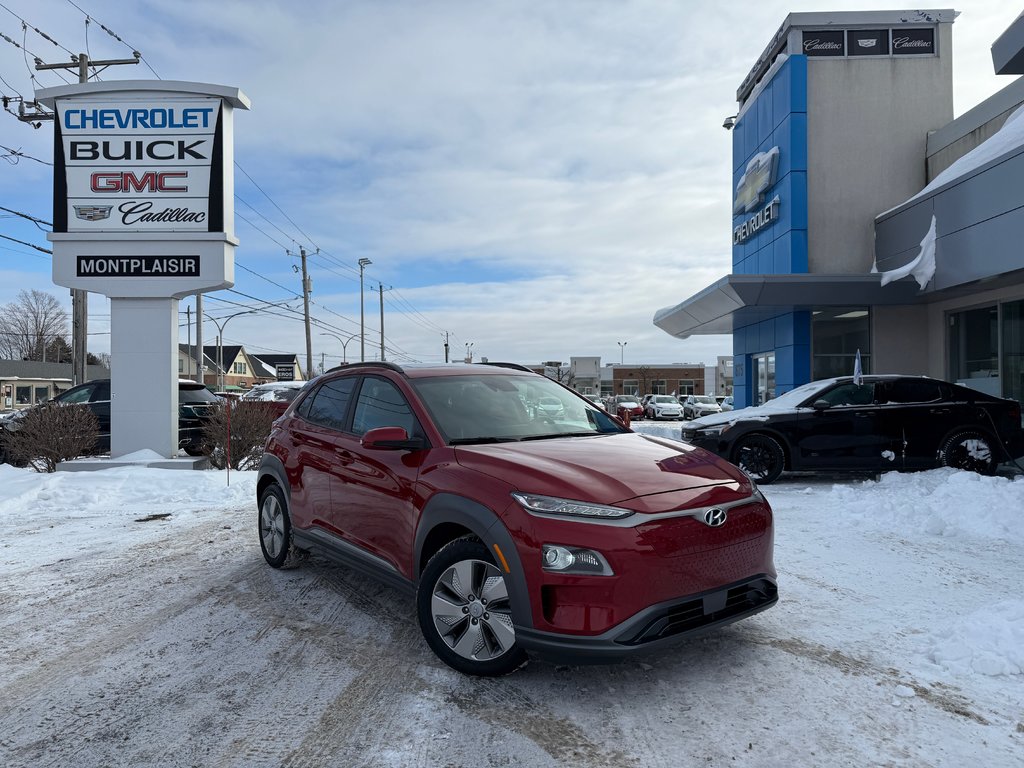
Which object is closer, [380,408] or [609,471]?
[609,471]

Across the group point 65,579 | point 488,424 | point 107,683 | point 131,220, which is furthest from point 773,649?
point 131,220

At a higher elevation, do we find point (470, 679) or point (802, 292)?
point (802, 292)

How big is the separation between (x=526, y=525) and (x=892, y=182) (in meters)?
18.4

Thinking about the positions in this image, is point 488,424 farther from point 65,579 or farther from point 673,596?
point 65,579

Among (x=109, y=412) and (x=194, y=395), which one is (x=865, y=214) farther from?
(x=109, y=412)

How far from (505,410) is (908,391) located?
25.2 ft

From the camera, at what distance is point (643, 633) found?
299 centimetres

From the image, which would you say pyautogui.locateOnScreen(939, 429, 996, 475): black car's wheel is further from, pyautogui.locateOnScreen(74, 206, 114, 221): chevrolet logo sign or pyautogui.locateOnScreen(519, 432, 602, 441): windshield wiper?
pyautogui.locateOnScreen(74, 206, 114, 221): chevrolet logo sign

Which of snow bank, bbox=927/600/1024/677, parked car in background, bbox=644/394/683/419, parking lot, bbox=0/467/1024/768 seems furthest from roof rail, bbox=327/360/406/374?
parked car in background, bbox=644/394/683/419

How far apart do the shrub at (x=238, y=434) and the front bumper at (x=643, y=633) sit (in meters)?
9.64

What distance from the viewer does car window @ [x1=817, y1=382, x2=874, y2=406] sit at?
9.61 metres

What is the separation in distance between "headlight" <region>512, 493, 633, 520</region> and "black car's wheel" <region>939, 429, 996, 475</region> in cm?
840

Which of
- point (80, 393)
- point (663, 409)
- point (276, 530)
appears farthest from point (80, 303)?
point (663, 409)

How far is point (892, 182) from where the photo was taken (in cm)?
1756
